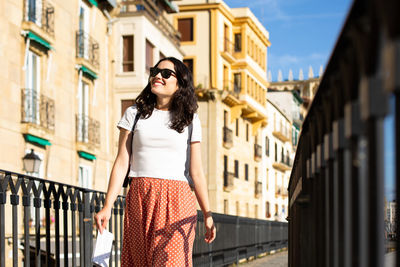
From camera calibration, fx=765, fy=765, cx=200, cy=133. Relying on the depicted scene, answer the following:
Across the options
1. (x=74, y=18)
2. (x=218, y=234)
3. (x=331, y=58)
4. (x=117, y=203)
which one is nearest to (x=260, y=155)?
(x=74, y=18)

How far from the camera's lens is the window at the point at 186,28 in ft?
Result: 157

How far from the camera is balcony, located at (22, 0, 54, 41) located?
2262 centimetres

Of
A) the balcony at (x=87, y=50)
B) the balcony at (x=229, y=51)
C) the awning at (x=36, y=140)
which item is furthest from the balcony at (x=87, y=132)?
the balcony at (x=229, y=51)

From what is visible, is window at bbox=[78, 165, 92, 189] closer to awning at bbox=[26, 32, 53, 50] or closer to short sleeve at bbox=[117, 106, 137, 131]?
awning at bbox=[26, 32, 53, 50]

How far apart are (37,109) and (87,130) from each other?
4.45 m

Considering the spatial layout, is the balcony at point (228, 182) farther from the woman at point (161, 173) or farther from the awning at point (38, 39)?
the woman at point (161, 173)

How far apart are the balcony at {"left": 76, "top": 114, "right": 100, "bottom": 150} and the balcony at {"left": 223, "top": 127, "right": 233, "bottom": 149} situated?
20.4 m

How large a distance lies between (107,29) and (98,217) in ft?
86.4

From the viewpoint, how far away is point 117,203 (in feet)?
25.5

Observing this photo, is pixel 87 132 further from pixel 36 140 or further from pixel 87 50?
pixel 36 140

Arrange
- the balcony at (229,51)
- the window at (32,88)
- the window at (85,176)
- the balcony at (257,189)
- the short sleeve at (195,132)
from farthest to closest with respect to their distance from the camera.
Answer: the balcony at (257,189), the balcony at (229,51), the window at (85,176), the window at (32,88), the short sleeve at (195,132)

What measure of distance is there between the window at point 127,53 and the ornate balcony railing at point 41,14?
9957mm

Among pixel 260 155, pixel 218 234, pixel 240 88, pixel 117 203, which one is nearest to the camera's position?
pixel 117 203

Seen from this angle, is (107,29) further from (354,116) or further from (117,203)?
(354,116)
